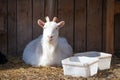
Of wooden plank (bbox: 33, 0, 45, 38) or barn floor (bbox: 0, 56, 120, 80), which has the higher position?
wooden plank (bbox: 33, 0, 45, 38)

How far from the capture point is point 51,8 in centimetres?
666

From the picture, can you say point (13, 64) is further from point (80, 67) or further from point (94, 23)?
point (94, 23)

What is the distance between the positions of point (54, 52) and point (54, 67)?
26 centimetres

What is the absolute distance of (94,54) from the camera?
19.6 ft

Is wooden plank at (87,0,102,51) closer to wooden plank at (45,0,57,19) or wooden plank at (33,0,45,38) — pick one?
wooden plank at (45,0,57,19)

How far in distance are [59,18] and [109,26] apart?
3.14 feet

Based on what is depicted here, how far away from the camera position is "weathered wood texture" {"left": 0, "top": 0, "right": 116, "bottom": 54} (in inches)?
268

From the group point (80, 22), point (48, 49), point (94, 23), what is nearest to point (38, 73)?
point (48, 49)

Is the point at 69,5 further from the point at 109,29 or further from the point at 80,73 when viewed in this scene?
the point at 80,73

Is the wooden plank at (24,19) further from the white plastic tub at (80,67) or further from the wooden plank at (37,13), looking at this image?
the white plastic tub at (80,67)

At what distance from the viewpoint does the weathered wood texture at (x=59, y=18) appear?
22.3 ft

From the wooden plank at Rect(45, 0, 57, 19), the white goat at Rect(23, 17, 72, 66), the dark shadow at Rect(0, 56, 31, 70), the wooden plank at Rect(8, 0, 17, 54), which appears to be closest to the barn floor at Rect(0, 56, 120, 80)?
the dark shadow at Rect(0, 56, 31, 70)

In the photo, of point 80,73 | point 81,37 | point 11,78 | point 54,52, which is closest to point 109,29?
point 81,37

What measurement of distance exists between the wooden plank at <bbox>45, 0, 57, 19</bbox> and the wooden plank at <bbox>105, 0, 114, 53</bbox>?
38.1 inches
